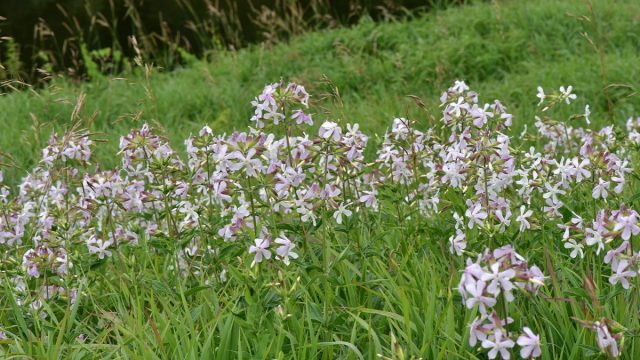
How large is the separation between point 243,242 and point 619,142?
4.48 ft

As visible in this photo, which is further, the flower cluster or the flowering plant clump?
the flowering plant clump

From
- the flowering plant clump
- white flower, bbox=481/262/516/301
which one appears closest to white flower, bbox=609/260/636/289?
the flowering plant clump

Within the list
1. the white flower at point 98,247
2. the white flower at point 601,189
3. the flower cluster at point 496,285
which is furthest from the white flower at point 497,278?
the white flower at point 98,247

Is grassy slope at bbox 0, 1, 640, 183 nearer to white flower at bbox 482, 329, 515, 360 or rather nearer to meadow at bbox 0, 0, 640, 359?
meadow at bbox 0, 0, 640, 359

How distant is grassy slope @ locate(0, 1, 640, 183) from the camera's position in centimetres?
568

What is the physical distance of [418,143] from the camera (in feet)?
9.08

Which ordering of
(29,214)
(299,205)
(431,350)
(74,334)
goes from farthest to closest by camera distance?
(29,214) → (299,205) → (74,334) → (431,350)

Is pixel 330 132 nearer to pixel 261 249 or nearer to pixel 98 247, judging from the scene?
pixel 261 249

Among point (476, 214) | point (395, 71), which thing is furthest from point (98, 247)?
point (395, 71)

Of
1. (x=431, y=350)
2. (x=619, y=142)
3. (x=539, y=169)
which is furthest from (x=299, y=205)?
(x=619, y=142)

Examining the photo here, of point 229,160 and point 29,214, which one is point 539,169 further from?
point 29,214

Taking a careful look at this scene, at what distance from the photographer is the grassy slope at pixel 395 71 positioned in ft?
18.6

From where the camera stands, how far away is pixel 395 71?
6.57 meters

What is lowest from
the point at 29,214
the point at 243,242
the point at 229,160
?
the point at 29,214
